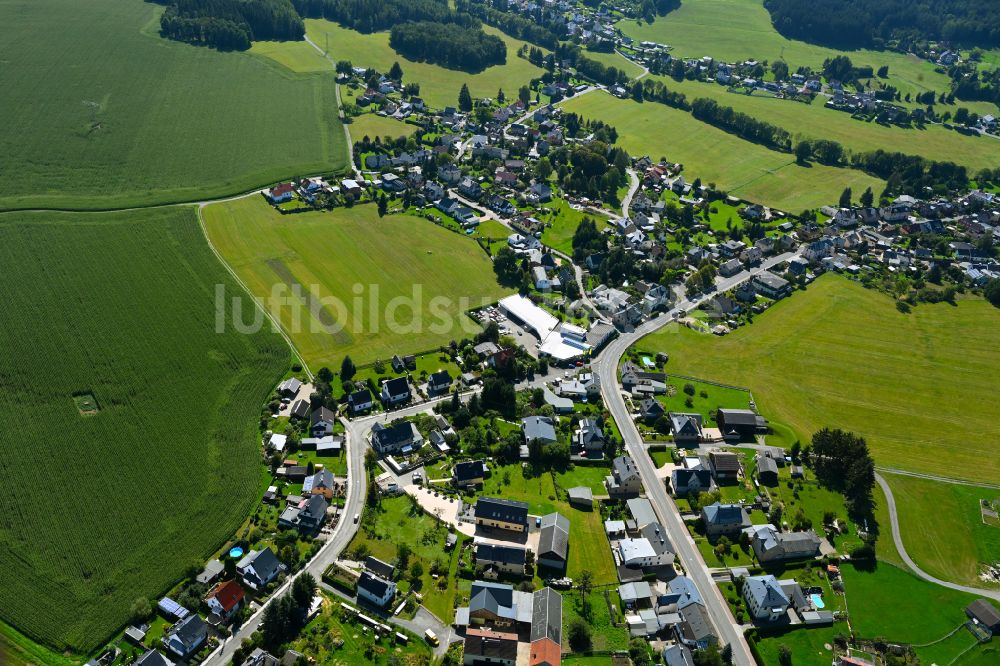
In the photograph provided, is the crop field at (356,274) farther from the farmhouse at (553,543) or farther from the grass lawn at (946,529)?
the grass lawn at (946,529)

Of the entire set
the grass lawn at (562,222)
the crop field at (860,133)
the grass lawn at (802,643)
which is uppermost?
the crop field at (860,133)

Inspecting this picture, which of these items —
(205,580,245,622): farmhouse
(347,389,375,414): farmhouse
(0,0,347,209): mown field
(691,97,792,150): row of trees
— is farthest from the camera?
(691,97,792,150): row of trees

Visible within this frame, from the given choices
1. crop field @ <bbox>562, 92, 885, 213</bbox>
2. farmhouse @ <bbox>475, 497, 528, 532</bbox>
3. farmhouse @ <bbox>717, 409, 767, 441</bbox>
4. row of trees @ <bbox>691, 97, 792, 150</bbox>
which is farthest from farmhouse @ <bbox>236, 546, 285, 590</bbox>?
row of trees @ <bbox>691, 97, 792, 150</bbox>

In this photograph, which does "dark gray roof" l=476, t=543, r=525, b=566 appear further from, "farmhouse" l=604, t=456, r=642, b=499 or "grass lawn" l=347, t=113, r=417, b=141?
"grass lawn" l=347, t=113, r=417, b=141

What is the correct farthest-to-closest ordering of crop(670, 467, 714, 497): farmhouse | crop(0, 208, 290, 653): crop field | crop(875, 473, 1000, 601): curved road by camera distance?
crop(670, 467, 714, 497): farmhouse < crop(875, 473, 1000, 601): curved road < crop(0, 208, 290, 653): crop field

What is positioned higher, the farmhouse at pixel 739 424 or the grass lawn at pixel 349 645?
the farmhouse at pixel 739 424

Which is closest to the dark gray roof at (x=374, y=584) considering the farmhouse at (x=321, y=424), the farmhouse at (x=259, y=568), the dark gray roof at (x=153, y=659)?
the farmhouse at (x=259, y=568)

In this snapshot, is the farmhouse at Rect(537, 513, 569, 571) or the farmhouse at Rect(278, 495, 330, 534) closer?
the farmhouse at Rect(537, 513, 569, 571)
